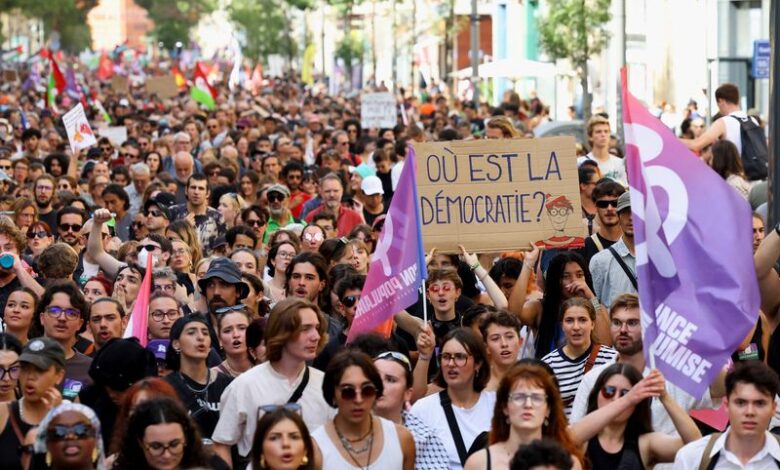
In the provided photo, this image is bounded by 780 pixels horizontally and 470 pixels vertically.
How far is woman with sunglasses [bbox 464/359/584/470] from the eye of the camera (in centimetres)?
730

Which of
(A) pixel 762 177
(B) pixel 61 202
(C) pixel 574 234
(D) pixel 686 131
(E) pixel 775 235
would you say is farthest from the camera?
(D) pixel 686 131

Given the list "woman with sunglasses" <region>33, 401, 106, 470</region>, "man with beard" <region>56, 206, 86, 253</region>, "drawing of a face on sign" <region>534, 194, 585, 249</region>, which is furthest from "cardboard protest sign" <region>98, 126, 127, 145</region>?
"woman with sunglasses" <region>33, 401, 106, 470</region>

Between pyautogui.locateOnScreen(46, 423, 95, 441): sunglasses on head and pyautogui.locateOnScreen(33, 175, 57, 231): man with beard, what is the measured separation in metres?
9.17

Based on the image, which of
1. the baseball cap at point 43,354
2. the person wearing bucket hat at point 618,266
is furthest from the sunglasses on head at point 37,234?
the baseball cap at point 43,354

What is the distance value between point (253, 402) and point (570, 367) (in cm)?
186

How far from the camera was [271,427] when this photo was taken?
7.11 metres

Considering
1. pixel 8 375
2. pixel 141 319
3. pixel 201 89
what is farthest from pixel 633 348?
pixel 201 89

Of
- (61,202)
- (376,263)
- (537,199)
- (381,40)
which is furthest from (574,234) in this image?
(381,40)

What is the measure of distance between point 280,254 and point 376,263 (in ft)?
8.31

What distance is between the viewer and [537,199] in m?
11.3

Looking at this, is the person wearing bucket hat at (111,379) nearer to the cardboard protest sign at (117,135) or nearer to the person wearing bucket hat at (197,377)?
the person wearing bucket hat at (197,377)

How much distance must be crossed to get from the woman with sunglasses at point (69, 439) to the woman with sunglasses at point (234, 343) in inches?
88.5

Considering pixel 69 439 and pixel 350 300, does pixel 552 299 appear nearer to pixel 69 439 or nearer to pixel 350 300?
pixel 350 300

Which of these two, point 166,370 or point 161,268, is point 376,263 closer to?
point 166,370
